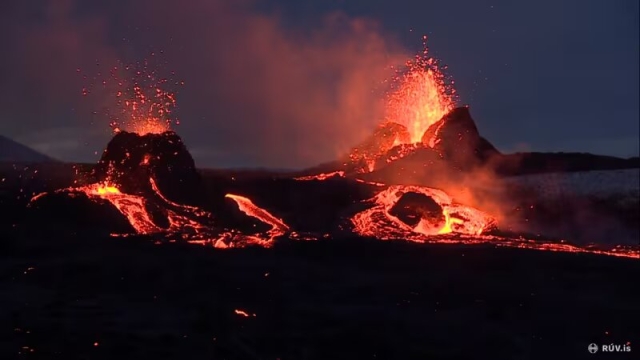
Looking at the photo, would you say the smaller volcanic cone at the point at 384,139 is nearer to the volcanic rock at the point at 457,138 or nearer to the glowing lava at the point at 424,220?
the volcanic rock at the point at 457,138

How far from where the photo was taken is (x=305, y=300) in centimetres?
1809

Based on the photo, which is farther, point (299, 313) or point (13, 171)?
point (13, 171)

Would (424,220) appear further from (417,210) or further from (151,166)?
(151,166)

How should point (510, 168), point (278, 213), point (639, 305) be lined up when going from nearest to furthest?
point (639, 305) → point (278, 213) → point (510, 168)

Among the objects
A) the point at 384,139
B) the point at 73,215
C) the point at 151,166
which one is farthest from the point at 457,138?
the point at 73,215

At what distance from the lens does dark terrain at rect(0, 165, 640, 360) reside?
14023 millimetres

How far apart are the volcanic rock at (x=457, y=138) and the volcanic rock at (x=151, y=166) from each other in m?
15.2

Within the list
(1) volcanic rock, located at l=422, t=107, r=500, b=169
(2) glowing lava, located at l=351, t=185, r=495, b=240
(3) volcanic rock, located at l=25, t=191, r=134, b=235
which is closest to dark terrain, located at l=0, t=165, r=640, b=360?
(3) volcanic rock, located at l=25, t=191, r=134, b=235

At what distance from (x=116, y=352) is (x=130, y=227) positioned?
1593 centimetres

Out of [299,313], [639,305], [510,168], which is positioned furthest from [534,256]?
[510,168]

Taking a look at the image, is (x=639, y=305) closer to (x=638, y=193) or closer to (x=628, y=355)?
(x=628, y=355)

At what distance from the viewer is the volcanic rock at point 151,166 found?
33250mm

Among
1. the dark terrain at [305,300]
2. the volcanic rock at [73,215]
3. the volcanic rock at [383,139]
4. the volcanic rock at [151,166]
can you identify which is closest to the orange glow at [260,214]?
the volcanic rock at [151,166]

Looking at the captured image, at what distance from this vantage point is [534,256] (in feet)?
81.1
